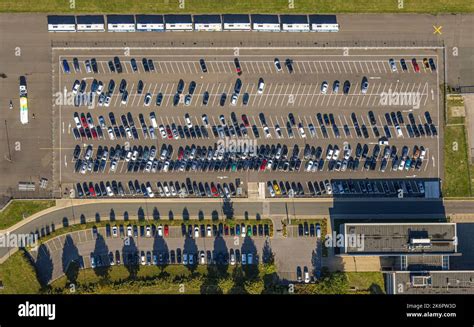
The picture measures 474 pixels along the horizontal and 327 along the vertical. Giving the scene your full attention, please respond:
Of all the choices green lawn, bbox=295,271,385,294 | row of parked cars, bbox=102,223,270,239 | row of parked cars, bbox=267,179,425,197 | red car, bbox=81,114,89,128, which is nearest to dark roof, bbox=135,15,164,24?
red car, bbox=81,114,89,128

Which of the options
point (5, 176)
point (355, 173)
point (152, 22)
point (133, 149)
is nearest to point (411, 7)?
point (355, 173)

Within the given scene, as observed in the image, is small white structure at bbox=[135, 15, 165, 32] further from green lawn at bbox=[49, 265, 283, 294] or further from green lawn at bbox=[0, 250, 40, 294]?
green lawn at bbox=[0, 250, 40, 294]

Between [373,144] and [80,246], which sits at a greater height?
[373,144]

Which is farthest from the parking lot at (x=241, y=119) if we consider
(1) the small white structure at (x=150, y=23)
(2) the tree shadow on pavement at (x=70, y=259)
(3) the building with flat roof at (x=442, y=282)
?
(3) the building with flat roof at (x=442, y=282)

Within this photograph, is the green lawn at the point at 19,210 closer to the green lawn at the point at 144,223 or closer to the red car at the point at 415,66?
the green lawn at the point at 144,223

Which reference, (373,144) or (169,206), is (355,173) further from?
(169,206)

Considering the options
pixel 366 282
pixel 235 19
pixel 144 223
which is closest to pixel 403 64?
pixel 235 19
